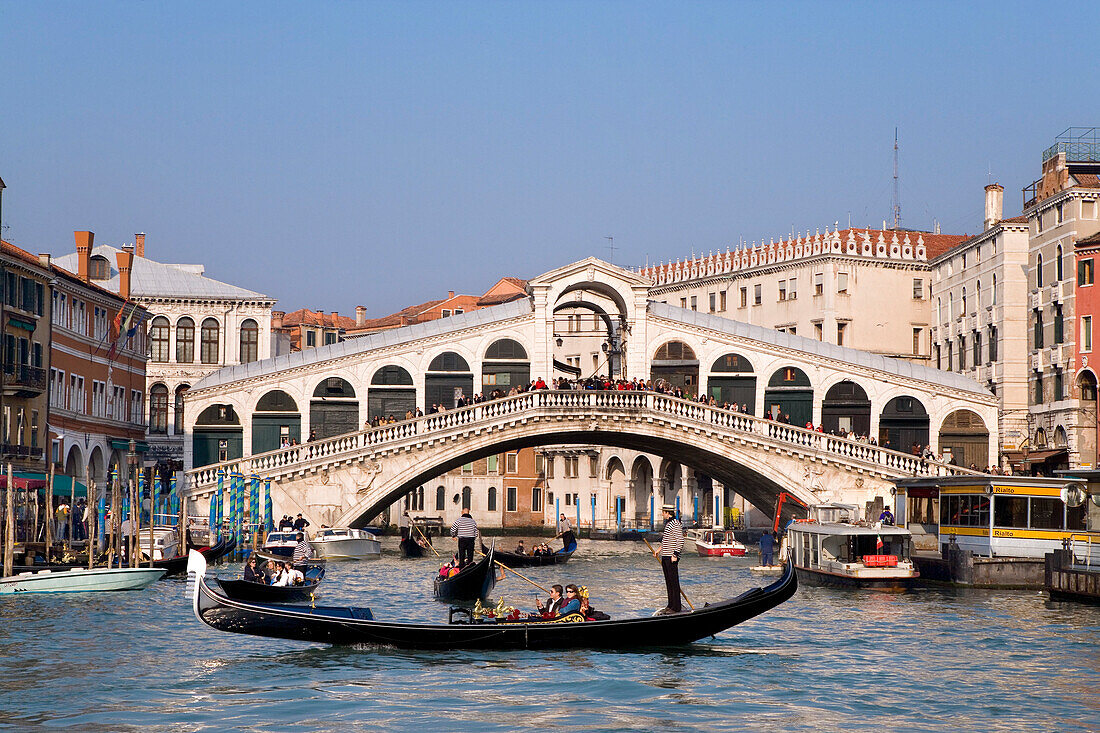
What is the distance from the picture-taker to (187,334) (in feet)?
166

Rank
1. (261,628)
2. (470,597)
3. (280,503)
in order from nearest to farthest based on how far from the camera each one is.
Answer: (261,628) → (470,597) → (280,503)

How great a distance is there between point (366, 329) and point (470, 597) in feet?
145

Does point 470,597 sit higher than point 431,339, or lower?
lower

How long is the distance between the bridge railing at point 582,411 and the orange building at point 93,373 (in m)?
4.47

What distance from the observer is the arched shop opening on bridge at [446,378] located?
3872 centimetres

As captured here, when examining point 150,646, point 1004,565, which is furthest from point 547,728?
point 1004,565

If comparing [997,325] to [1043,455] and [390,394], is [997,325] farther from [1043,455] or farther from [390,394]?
[390,394]

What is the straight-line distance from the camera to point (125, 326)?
141ft

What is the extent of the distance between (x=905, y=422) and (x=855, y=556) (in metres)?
11.8

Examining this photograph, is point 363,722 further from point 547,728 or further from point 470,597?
point 470,597

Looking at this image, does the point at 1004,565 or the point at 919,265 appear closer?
the point at 1004,565

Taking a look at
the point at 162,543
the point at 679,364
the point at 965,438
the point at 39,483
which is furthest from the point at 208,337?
the point at 965,438

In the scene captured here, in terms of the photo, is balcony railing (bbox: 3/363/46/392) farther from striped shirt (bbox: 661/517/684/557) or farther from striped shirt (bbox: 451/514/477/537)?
striped shirt (bbox: 661/517/684/557)

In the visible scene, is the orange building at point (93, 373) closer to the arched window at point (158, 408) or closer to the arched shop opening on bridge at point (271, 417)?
the arched window at point (158, 408)
